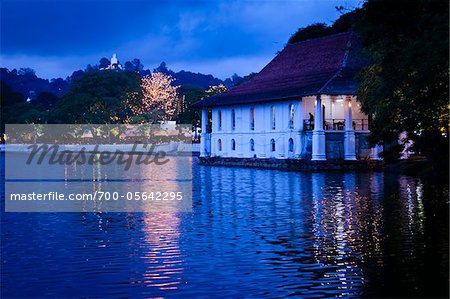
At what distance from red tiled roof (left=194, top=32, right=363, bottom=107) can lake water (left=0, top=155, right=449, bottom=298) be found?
29223 millimetres

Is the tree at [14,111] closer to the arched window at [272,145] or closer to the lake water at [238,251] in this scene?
the arched window at [272,145]

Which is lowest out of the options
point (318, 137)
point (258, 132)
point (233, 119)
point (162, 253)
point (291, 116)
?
point (162, 253)

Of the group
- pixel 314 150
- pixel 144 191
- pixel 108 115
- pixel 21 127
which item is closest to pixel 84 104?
pixel 108 115

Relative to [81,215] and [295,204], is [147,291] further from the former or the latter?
[295,204]

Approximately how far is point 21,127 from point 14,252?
12308cm

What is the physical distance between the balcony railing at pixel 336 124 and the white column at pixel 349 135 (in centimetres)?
90

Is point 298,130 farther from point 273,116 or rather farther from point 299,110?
point 273,116

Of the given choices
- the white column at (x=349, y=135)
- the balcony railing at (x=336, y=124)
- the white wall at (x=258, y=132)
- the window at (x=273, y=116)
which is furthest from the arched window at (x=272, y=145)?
the white column at (x=349, y=135)

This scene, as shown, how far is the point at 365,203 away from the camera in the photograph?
26859mm

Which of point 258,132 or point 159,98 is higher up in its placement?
point 159,98

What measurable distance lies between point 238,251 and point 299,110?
42866mm

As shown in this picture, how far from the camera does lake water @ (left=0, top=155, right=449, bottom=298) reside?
1273 cm

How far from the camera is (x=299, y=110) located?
5859 centimetres

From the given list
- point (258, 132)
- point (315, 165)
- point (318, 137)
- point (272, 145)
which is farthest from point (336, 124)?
point (258, 132)
